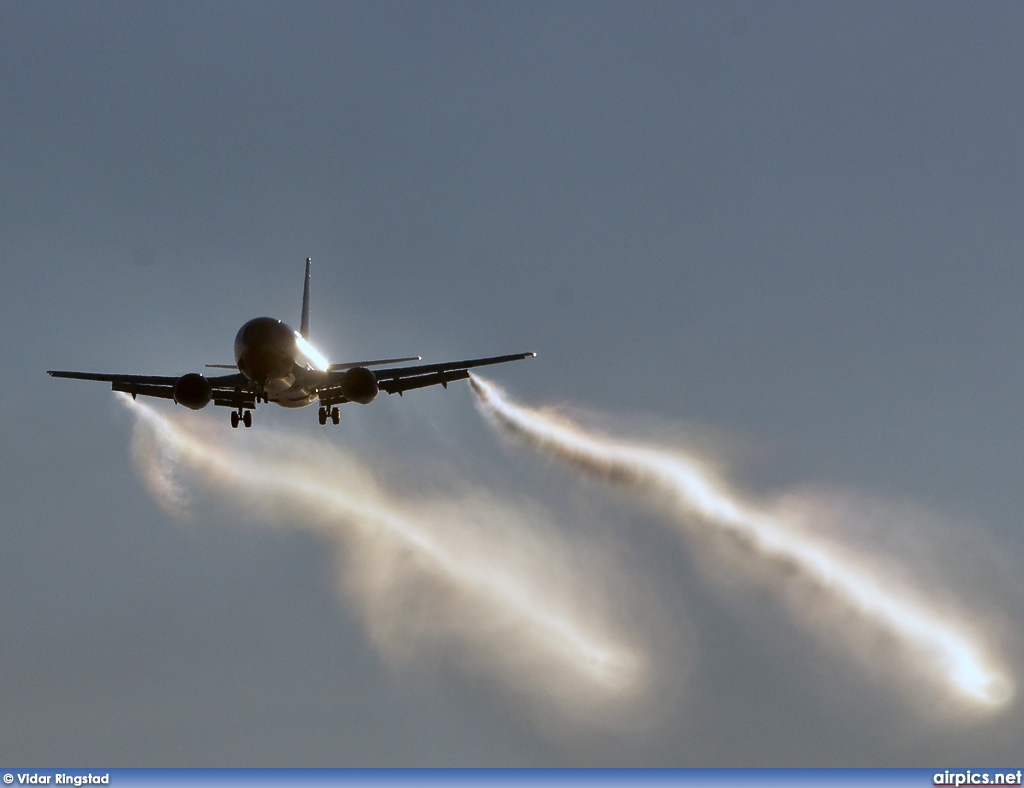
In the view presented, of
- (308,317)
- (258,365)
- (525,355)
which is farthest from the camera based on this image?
(308,317)

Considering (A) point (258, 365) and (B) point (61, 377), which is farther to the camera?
(B) point (61, 377)

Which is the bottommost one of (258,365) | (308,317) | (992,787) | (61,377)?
(992,787)

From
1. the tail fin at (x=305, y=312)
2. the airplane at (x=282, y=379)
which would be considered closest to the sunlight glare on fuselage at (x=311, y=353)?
the airplane at (x=282, y=379)

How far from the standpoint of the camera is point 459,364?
267ft

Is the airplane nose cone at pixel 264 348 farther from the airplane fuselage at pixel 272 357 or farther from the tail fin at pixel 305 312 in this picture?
the tail fin at pixel 305 312

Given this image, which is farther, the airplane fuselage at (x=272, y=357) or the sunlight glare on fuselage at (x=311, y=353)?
the sunlight glare on fuselage at (x=311, y=353)

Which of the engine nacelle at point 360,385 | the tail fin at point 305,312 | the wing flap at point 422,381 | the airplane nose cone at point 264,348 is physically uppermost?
the tail fin at point 305,312

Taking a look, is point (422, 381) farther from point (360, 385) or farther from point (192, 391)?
point (192, 391)

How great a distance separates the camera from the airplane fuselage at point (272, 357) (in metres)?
71.4

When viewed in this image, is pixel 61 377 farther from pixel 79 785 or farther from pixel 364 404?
pixel 79 785

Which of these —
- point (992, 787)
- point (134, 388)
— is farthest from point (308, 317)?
point (992, 787)

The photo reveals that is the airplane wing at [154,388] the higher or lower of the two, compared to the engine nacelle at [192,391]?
higher

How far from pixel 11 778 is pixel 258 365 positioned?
1205 inches

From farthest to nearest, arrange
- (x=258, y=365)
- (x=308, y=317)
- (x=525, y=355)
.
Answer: (x=308, y=317)
(x=525, y=355)
(x=258, y=365)
